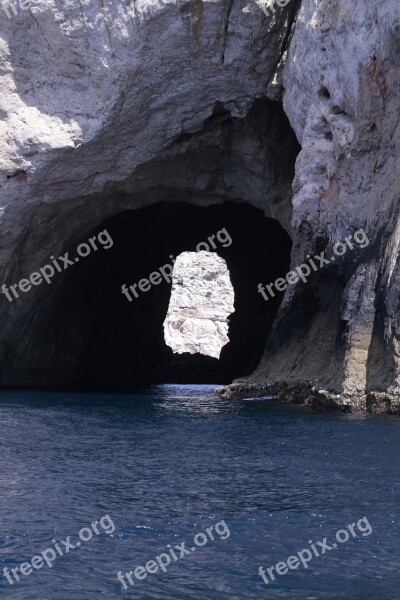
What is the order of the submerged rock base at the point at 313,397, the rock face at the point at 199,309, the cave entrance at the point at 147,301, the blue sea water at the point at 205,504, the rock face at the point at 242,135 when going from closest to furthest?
the blue sea water at the point at 205,504 → the submerged rock base at the point at 313,397 → the rock face at the point at 242,135 → the cave entrance at the point at 147,301 → the rock face at the point at 199,309

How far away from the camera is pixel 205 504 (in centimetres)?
792

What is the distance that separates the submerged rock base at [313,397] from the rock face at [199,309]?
5196 centimetres

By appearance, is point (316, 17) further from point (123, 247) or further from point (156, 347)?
point (156, 347)

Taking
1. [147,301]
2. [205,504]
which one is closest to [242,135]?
[205,504]

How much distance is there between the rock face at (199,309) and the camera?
86.0 metres

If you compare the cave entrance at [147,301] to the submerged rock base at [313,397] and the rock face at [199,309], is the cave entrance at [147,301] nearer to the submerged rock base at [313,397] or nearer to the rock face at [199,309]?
the submerged rock base at [313,397]

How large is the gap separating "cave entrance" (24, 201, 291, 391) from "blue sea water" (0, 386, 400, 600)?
614 inches

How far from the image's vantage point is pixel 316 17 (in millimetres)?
17547

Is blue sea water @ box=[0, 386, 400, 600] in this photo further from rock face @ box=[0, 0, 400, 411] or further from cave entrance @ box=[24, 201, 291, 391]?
cave entrance @ box=[24, 201, 291, 391]

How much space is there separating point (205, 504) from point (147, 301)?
33155 millimetres

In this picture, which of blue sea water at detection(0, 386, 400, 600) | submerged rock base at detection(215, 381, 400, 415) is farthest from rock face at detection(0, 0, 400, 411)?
blue sea water at detection(0, 386, 400, 600)

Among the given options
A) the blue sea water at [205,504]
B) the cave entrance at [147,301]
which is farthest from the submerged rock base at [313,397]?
the cave entrance at [147,301]

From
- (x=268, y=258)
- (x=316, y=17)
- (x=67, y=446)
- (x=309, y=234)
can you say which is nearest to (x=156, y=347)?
(x=268, y=258)

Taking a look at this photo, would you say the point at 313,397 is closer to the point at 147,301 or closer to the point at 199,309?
the point at 147,301
